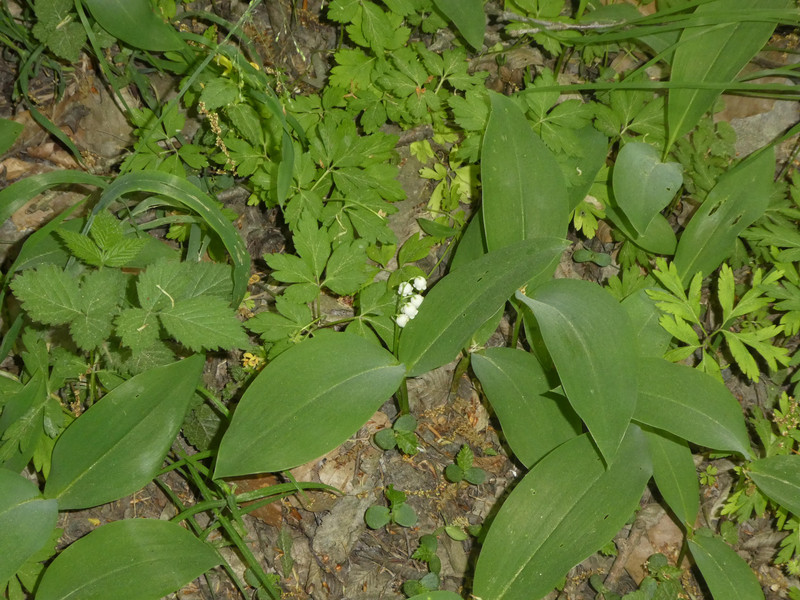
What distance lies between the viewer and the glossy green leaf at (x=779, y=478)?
5.41 feet

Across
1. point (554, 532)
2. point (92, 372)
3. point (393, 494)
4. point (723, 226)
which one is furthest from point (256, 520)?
point (723, 226)

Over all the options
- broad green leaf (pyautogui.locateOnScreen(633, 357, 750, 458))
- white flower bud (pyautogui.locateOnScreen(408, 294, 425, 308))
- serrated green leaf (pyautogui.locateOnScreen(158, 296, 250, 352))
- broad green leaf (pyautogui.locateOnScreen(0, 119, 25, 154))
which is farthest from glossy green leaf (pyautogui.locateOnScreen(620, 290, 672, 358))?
broad green leaf (pyautogui.locateOnScreen(0, 119, 25, 154))

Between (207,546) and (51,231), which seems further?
(51,231)

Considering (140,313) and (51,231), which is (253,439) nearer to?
(140,313)

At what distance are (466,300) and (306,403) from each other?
0.48 metres

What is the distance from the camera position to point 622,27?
2.21 metres

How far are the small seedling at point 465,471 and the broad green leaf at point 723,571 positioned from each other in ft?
2.13

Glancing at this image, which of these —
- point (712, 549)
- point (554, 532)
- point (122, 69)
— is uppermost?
point (122, 69)

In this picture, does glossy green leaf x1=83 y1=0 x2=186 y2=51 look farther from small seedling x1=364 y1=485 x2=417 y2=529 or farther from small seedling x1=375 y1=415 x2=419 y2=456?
small seedling x1=364 y1=485 x2=417 y2=529

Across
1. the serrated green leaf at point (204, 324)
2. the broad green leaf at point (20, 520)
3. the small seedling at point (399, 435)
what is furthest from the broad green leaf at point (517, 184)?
the broad green leaf at point (20, 520)

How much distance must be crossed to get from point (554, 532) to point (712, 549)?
60cm

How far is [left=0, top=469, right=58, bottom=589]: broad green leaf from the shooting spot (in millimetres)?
1369

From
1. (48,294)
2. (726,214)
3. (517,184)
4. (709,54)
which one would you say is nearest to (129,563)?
(48,294)

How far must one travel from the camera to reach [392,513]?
184 centimetres
